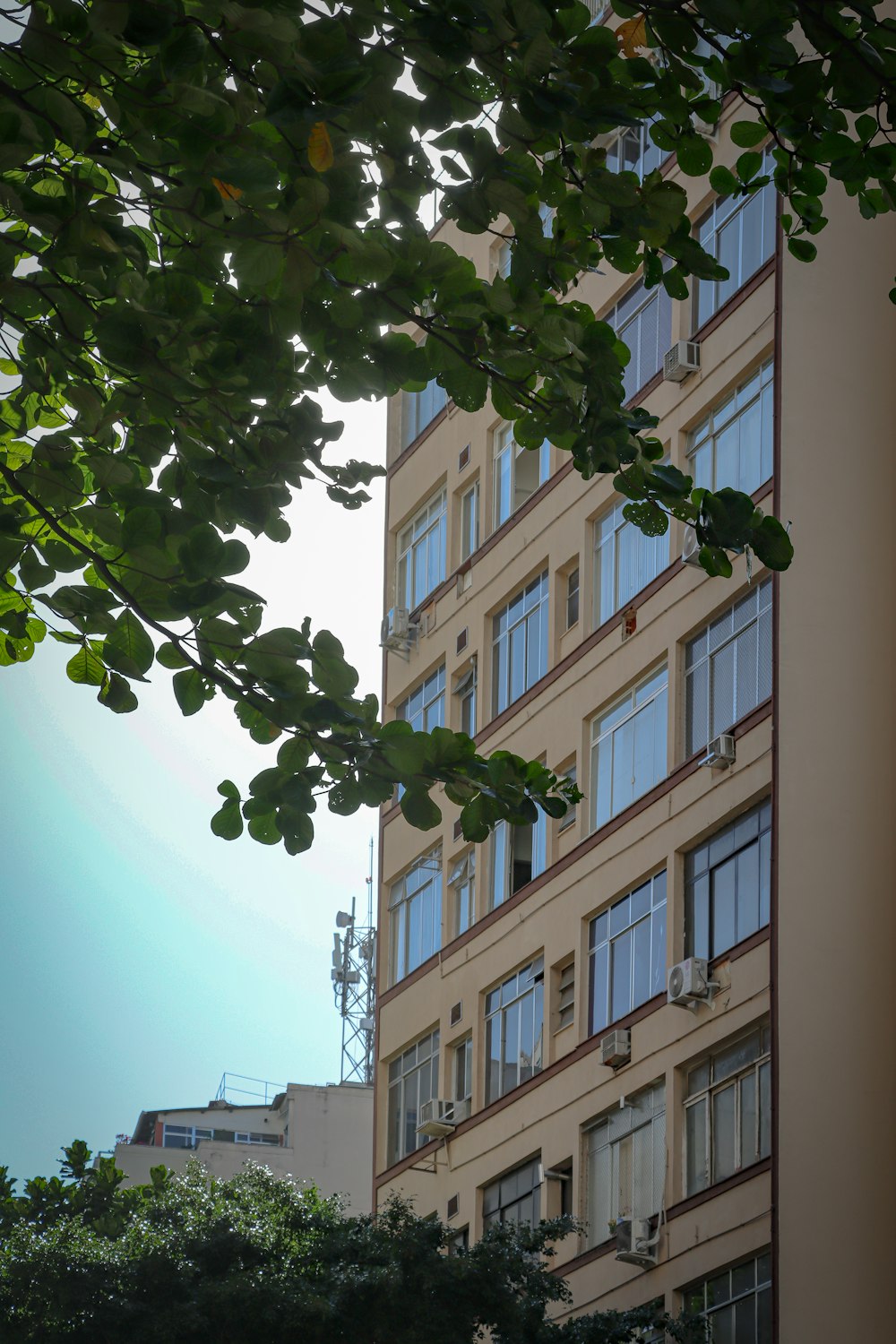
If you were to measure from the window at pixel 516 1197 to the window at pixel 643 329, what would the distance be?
33.8 ft

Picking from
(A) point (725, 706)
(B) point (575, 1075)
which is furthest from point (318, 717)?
(B) point (575, 1075)

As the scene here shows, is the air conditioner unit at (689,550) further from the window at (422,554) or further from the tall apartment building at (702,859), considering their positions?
the window at (422,554)

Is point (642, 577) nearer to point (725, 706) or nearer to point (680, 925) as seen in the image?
point (725, 706)

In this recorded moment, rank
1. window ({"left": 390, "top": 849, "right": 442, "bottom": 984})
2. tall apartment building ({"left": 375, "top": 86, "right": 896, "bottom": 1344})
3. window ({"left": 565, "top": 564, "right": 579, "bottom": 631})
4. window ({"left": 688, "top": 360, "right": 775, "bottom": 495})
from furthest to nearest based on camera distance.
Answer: window ({"left": 390, "top": 849, "right": 442, "bottom": 984}) → window ({"left": 565, "top": 564, "right": 579, "bottom": 631}) → window ({"left": 688, "top": 360, "right": 775, "bottom": 495}) → tall apartment building ({"left": 375, "top": 86, "right": 896, "bottom": 1344})

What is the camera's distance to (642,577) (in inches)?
1061

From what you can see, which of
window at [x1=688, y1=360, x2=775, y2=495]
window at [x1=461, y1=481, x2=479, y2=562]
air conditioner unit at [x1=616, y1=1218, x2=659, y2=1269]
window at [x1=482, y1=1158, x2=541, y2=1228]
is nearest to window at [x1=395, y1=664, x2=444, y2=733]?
window at [x1=461, y1=481, x2=479, y2=562]

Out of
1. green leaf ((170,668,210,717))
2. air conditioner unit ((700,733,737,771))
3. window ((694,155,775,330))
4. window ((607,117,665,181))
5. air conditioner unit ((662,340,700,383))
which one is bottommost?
green leaf ((170,668,210,717))

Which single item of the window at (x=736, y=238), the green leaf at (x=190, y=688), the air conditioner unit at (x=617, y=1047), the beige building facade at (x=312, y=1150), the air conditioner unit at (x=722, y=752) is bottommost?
the green leaf at (x=190, y=688)

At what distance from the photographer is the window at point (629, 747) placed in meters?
26.0

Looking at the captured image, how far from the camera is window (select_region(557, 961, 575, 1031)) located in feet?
89.1

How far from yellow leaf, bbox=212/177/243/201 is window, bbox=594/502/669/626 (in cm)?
1989

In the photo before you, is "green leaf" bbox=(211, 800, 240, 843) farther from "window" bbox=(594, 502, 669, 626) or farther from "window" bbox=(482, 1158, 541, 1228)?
"window" bbox=(482, 1158, 541, 1228)

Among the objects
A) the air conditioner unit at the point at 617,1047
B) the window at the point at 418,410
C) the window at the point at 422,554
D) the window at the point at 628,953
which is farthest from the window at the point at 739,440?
the window at the point at 418,410

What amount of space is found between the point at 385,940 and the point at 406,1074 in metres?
2.30
